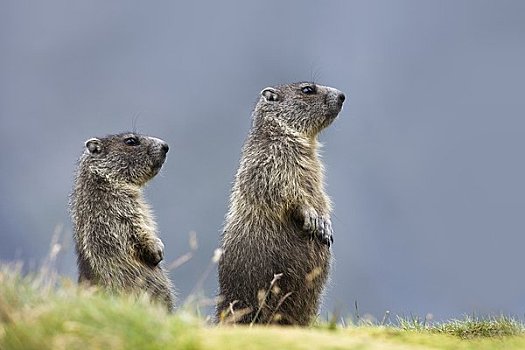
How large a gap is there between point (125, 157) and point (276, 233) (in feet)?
7.50

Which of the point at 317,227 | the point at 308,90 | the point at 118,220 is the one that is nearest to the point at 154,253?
the point at 118,220

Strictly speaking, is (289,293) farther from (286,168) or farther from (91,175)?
(91,175)

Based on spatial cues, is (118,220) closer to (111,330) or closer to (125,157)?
(125,157)

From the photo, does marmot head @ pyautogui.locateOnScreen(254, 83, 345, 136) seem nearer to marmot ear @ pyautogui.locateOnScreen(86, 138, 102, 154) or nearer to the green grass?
marmot ear @ pyautogui.locateOnScreen(86, 138, 102, 154)

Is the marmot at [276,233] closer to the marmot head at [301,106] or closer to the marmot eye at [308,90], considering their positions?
the marmot head at [301,106]

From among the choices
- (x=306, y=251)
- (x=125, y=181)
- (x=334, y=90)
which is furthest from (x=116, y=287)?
(x=334, y=90)

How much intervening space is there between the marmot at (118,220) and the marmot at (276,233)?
891 mm

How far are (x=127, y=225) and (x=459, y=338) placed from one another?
4.35m

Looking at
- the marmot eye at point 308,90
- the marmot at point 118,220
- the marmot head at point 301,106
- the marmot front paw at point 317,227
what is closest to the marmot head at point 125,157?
the marmot at point 118,220

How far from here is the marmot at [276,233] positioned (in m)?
10.1

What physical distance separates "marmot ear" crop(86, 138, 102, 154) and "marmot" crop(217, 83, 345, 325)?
74.2 inches

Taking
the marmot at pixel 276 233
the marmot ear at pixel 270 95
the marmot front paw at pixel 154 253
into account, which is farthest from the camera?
the marmot ear at pixel 270 95

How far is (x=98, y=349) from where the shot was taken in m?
5.63

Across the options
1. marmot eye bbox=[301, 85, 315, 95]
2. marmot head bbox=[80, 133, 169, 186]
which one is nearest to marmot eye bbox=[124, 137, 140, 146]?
marmot head bbox=[80, 133, 169, 186]
